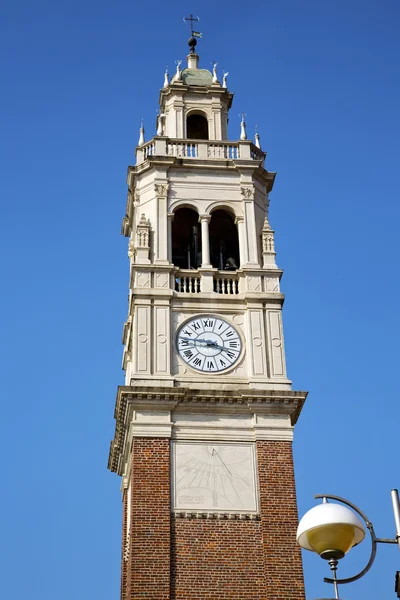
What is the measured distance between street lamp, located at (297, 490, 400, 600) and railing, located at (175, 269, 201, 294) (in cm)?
2139

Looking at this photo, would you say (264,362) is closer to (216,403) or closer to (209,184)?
(216,403)

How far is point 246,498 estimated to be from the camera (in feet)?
102

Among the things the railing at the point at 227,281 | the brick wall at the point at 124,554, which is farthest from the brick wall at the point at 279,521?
the railing at the point at 227,281

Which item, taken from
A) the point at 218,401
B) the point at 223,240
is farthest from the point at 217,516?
the point at 223,240

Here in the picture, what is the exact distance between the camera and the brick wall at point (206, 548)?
29.5 metres

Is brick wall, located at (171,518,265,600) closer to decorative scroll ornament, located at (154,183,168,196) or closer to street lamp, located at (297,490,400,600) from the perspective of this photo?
decorative scroll ornament, located at (154,183,168,196)

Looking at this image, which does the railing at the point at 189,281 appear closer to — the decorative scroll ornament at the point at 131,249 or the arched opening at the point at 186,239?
the arched opening at the point at 186,239

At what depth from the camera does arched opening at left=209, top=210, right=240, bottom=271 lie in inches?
1501

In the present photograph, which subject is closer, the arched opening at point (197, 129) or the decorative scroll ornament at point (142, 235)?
the decorative scroll ornament at point (142, 235)

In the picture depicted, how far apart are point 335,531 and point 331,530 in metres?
0.06

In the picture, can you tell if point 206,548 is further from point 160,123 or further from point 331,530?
point 160,123

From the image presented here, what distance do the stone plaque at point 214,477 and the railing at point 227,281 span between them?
19.9ft

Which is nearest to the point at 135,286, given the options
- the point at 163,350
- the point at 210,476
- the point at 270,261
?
the point at 163,350

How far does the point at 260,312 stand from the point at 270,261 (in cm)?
229
